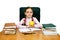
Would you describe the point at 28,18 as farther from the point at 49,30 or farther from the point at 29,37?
the point at 29,37

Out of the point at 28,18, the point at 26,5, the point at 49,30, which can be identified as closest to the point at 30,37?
the point at 49,30

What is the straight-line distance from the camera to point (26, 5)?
133 inches

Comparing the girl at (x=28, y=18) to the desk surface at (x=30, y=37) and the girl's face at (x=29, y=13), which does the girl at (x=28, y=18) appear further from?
the desk surface at (x=30, y=37)

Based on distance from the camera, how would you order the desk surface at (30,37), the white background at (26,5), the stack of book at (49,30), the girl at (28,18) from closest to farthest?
the desk surface at (30,37), the stack of book at (49,30), the girl at (28,18), the white background at (26,5)

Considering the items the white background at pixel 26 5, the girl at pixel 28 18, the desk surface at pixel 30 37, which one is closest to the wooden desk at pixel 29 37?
the desk surface at pixel 30 37

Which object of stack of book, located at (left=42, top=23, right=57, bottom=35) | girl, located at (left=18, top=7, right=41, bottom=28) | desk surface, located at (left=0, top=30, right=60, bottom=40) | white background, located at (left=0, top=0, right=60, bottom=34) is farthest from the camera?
white background, located at (left=0, top=0, right=60, bottom=34)

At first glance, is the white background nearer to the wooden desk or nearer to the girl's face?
the girl's face

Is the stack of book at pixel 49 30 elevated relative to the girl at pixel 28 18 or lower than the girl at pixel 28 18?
lower

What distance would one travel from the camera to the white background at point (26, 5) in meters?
3.41

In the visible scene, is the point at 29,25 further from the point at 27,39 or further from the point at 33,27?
the point at 27,39

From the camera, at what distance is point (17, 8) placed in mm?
3418

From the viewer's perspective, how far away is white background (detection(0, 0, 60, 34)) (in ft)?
11.2

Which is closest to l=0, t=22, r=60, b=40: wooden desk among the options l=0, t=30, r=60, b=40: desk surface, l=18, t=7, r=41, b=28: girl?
l=0, t=30, r=60, b=40: desk surface

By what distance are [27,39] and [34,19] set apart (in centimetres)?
106
